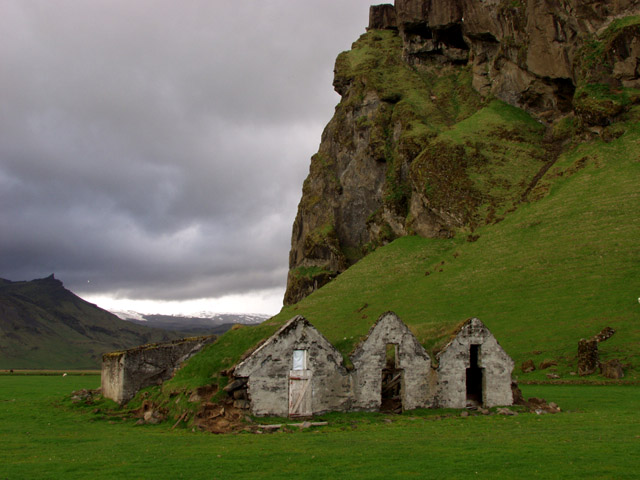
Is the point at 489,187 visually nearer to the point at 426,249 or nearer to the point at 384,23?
the point at 426,249

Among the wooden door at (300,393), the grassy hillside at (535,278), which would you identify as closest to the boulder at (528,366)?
the grassy hillside at (535,278)

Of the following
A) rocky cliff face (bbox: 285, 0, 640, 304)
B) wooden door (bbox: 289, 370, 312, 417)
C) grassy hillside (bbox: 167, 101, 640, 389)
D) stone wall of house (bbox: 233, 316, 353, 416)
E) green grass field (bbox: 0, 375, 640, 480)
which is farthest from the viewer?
rocky cliff face (bbox: 285, 0, 640, 304)

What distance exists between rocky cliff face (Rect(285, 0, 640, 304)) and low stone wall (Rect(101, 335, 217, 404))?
185ft

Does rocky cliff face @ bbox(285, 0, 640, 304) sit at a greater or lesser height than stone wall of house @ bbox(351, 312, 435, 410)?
greater

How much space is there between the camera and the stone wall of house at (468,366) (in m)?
26.0

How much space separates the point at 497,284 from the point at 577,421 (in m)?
39.4

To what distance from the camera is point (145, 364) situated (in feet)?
99.3

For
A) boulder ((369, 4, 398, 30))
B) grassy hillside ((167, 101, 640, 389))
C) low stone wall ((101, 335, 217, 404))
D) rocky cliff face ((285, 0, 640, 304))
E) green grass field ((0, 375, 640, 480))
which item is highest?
boulder ((369, 4, 398, 30))

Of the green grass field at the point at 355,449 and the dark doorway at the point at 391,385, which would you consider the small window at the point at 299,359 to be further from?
the dark doorway at the point at 391,385

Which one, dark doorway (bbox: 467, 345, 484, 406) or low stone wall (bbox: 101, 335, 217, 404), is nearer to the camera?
dark doorway (bbox: 467, 345, 484, 406)

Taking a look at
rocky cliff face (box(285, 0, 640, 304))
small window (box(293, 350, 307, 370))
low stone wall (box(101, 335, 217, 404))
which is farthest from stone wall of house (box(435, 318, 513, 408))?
rocky cliff face (box(285, 0, 640, 304))

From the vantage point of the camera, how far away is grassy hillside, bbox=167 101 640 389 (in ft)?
136

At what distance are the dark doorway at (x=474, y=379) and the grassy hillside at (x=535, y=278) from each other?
189 cm

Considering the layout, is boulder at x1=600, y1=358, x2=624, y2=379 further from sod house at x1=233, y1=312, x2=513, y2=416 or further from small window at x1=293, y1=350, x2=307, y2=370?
small window at x1=293, y1=350, x2=307, y2=370
